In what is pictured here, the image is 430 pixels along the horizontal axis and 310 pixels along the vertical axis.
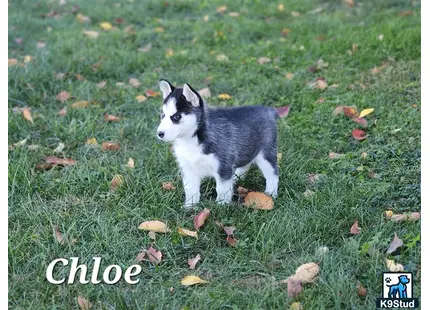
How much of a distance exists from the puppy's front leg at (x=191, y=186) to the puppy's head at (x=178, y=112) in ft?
1.27

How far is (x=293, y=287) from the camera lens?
127 inches

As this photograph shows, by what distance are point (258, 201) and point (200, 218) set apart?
50 cm

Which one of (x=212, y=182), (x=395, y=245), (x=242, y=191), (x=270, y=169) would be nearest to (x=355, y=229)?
(x=395, y=245)

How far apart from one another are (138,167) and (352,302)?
2.26m

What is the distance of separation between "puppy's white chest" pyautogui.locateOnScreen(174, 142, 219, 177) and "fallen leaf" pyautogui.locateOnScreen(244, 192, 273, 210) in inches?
13.0

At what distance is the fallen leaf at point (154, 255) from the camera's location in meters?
3.63

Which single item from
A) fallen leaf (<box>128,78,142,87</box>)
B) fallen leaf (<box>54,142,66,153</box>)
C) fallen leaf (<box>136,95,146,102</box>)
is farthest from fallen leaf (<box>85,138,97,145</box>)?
fallen leaf (<box>128,78,142,87</box>)

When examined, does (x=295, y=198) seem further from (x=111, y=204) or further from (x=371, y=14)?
(x=371, y=14)

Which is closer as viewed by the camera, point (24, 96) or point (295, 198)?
point (295, 198)

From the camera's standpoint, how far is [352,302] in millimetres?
3092

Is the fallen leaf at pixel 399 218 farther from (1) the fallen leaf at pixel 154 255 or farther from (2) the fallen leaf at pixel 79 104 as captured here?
(2) the fallen leaf at pixel 79 104

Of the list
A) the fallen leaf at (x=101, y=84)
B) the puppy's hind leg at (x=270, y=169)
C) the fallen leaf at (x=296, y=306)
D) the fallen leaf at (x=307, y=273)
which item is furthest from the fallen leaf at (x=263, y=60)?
the fallen leaf at (x=296, y=306)
